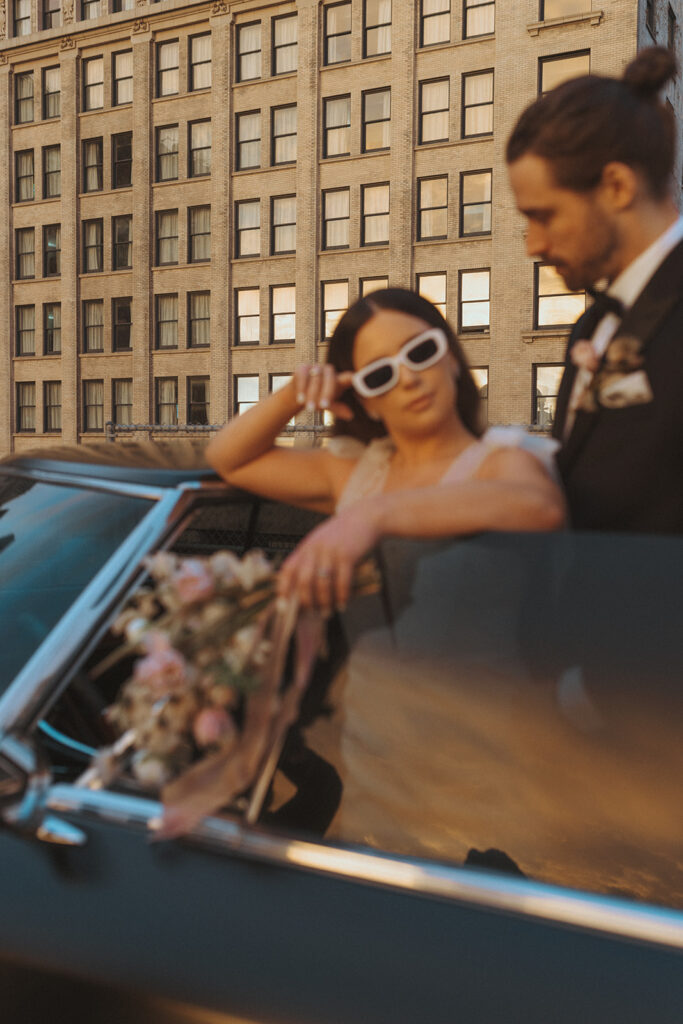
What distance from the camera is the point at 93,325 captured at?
3344 cm

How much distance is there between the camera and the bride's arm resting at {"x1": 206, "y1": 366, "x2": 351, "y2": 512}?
6.33 feet

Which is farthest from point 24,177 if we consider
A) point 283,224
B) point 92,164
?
point 283,224

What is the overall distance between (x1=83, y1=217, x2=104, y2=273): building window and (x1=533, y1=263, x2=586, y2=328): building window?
1476cm

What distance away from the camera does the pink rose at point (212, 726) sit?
155 cm

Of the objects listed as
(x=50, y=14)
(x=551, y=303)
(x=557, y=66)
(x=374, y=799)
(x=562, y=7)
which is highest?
(x=50, y=14)

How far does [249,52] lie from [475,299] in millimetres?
11066

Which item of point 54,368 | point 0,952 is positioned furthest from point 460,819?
point 54,368

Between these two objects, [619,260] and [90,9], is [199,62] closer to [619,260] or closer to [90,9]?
[90,9]

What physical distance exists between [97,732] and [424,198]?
28030mm

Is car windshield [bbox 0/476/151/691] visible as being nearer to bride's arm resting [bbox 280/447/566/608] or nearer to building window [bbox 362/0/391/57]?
bride's arm resting [bbox 280/447/566/608]

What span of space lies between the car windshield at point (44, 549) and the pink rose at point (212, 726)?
497 mm

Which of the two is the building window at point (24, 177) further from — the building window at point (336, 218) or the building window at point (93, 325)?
the building window at point (336, 218)

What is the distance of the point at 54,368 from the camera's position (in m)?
33.8

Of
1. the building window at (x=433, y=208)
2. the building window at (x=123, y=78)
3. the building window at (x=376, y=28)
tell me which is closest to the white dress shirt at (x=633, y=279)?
the building window at (x=433, y=208)
